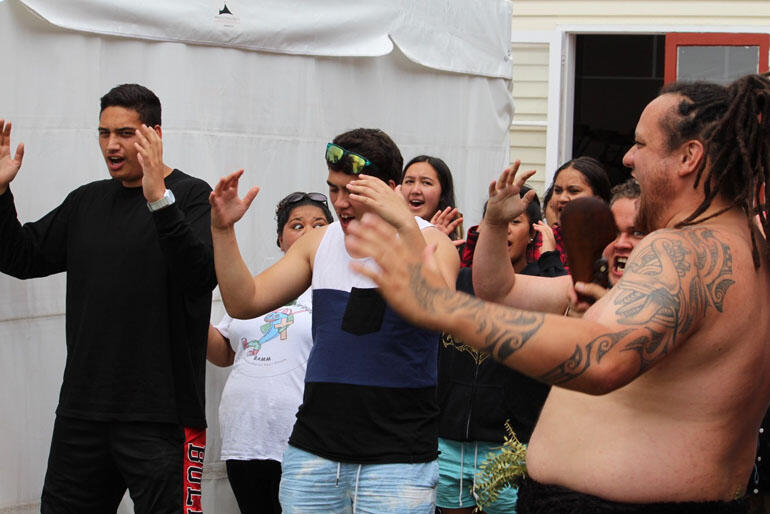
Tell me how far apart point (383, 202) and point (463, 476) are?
2.00m

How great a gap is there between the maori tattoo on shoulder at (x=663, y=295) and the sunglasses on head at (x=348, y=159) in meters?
1.40

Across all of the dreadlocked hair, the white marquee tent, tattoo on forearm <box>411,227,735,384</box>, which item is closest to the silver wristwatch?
the white marquee tent

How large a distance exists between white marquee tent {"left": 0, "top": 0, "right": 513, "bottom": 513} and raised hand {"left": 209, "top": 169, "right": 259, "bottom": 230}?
0.76m

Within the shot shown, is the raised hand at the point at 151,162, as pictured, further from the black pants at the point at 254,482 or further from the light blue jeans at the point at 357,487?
the black pants at the point at 254,482


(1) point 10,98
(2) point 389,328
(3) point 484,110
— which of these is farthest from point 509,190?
(3) point 484,110

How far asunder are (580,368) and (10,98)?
3.03 meters

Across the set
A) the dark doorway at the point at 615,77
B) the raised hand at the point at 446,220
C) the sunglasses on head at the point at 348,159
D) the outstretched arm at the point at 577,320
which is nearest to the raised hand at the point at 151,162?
the sunglasses on head at the point at 348,159

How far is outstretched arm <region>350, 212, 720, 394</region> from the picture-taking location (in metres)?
2.05

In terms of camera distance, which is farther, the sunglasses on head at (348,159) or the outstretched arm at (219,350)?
the outstretched arm at (219,350)

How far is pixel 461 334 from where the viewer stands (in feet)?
6.87

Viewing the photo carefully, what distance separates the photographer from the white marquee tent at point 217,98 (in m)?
4.31

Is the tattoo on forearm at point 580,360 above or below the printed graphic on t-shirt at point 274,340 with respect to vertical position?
above

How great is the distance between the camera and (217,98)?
15.9ft

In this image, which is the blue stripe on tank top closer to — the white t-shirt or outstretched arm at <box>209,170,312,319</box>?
outstretched arm at <box>209,170,312,319</box>
